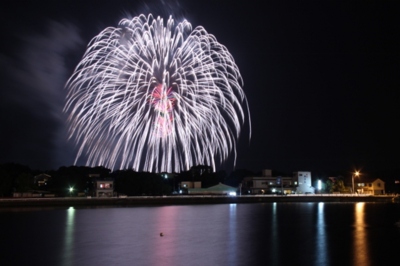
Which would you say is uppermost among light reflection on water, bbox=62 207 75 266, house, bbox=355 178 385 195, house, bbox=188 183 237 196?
house, bbox=355 178 385 195

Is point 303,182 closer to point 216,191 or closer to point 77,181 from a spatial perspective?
point 216,191

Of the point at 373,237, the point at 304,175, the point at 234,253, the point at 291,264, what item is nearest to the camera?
the point at 291,264

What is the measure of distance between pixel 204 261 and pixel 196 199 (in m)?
52.7

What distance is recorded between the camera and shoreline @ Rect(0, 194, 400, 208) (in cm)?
6412

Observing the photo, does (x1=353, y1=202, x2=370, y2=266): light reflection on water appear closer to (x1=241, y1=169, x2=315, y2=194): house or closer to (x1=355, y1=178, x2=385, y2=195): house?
(x1=241, y1=169, x2=315, y2=194): house

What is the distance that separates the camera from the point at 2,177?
7031 cm

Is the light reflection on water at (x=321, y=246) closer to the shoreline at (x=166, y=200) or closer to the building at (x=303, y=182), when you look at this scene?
the shoreline at (x=166, y=200)

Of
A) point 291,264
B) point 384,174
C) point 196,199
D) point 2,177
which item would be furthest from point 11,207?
point 384,174

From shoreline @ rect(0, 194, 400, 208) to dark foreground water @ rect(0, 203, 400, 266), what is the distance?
25089 mm

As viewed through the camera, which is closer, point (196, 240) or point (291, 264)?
point (291, 264)

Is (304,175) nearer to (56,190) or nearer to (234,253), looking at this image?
(56,190)

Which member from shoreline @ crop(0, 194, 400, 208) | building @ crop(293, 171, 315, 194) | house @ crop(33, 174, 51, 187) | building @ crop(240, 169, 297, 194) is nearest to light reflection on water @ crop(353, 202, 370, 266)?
shoreline @ crop(0, 194, 400, 208)

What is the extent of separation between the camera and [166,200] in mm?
70125

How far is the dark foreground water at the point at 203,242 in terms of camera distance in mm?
20891
